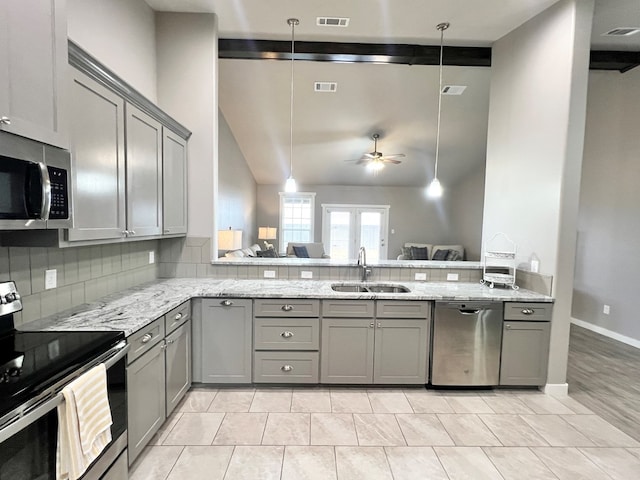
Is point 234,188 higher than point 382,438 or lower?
higher

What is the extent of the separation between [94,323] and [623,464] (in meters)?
3.41

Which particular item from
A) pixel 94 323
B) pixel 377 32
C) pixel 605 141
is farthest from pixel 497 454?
pixel 605 141

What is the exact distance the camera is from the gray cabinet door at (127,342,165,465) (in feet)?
6.13

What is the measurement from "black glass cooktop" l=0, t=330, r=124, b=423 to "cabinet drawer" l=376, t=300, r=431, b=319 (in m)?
1.98

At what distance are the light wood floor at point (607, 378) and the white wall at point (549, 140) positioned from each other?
1.03 ft

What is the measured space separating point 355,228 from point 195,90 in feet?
23.6

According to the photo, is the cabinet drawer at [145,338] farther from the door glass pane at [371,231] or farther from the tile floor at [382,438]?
the door glass pane at [371,231]

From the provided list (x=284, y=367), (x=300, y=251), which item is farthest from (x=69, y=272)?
(x=300, y=251)

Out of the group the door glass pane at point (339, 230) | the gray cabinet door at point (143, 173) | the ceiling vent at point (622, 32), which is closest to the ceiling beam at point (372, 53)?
the ceiling vent at point (622, 32)

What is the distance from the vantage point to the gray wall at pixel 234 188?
235 inches

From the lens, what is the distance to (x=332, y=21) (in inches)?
129

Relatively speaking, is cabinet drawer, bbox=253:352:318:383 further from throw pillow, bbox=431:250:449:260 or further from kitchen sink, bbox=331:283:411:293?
throw pillow, bbox=431:250:449:260

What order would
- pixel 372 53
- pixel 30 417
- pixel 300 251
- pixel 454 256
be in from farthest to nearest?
1. pixel 454 256
2. pixel 300 251
3. pixel 372 53
4. pixel 30 417

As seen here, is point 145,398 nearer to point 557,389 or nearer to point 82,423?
point 82,423
